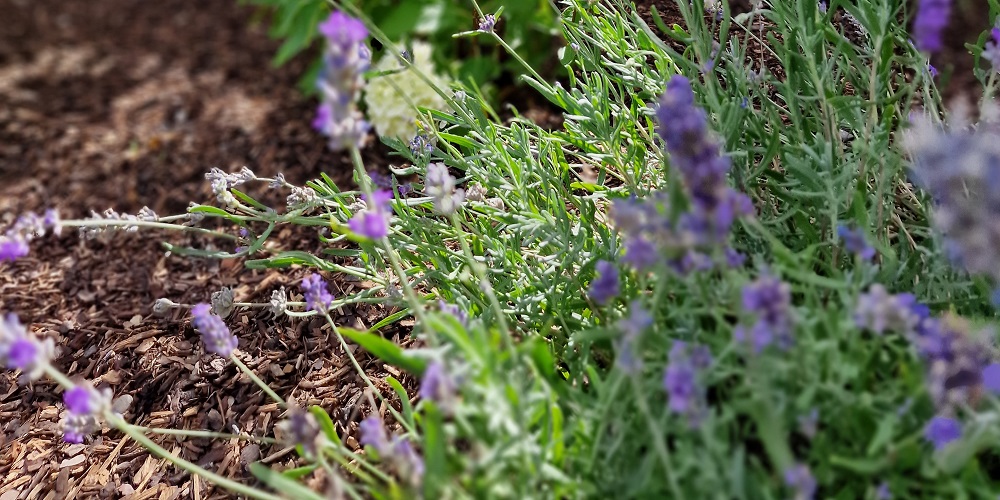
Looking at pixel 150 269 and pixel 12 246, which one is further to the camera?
pixel 150 269

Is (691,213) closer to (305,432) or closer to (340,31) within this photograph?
(340,31)

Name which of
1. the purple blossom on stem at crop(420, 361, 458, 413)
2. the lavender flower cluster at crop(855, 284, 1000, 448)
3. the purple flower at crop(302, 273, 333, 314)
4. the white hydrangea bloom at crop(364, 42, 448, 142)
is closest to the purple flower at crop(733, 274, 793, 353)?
the lavender flower cluster at crop(855, 284, 1000, 448)

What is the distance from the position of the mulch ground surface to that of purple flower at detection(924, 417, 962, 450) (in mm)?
1031

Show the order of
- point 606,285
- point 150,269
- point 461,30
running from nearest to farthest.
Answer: point 606,285 → point 150,269 → point 461,30

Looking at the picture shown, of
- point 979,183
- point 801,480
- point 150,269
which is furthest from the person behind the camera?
point 150,269

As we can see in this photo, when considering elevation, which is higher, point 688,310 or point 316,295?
point 688,310

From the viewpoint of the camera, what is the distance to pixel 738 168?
58.0 inches

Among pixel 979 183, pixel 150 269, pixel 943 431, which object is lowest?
pixel 150 269

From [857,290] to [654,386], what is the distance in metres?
0.32

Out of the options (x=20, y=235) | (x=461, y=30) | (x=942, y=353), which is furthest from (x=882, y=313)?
(x=461, y=30)

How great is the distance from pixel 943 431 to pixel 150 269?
7.11 ft

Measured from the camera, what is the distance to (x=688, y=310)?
3.94 ft

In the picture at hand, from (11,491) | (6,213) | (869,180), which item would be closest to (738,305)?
(869,180)

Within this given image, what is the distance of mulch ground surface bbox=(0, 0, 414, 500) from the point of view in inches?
72.3
